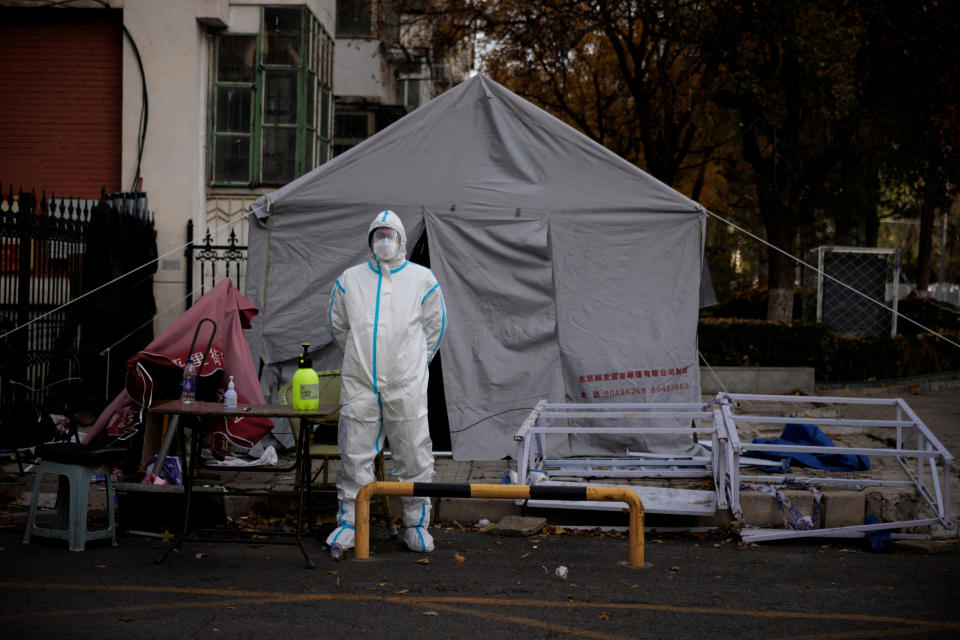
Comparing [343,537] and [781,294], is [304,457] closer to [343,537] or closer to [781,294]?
[343,537]

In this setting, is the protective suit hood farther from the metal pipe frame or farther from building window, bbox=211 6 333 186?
building window, bbox=211 6 333 186

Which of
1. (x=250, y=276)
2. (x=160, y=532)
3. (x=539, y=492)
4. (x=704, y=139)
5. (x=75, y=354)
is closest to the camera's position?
(x=539, y=492)

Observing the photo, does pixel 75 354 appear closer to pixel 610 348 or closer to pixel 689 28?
pixel 610 348

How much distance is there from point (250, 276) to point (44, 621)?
5.11 m

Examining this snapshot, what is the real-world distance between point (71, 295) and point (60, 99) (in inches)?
138

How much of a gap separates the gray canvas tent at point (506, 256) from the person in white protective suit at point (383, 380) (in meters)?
2.84

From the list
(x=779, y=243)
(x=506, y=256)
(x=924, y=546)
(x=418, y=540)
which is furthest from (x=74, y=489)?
(x=779, y=243)

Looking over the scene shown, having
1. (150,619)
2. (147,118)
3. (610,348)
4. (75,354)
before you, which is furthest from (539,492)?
(147,118)

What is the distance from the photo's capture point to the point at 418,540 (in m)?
6.48

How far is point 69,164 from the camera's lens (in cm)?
1348

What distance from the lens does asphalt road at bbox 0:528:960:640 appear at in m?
4.82

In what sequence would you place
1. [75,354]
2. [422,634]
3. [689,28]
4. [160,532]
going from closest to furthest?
[422,634]
[160,532]
[75,354]
[689,28]

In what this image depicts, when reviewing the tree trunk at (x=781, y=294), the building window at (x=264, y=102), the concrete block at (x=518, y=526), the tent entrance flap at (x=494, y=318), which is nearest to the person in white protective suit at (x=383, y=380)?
the concrete block at (x=518, y=526)

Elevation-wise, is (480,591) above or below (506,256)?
below
